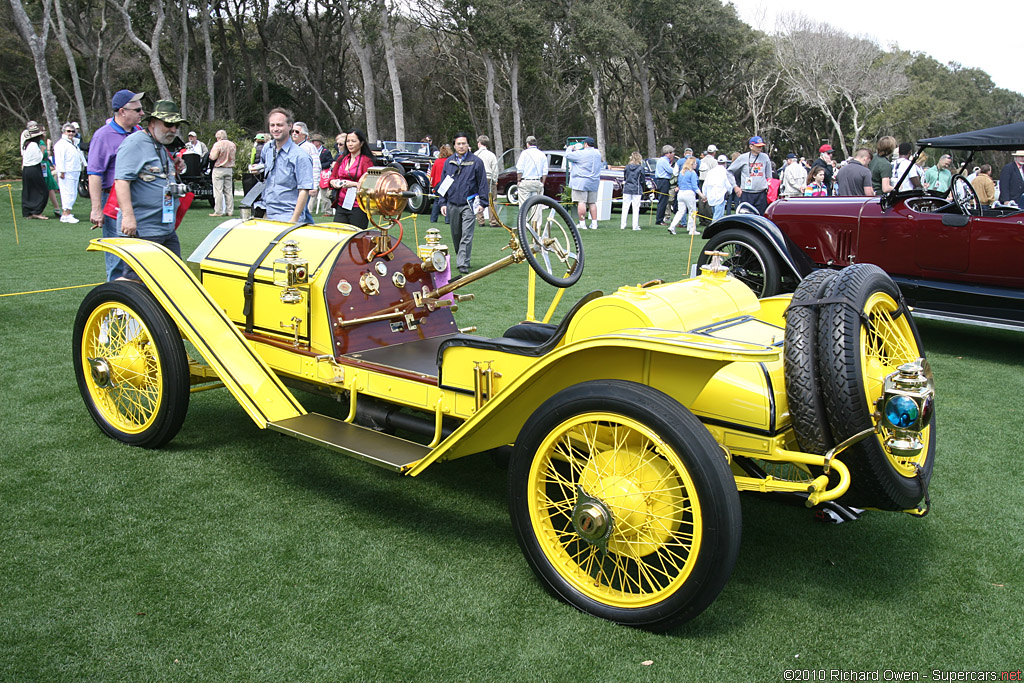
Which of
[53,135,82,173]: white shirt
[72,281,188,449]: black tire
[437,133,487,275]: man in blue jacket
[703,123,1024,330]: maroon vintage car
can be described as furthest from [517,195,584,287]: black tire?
[53,135,82,173]: white shirt

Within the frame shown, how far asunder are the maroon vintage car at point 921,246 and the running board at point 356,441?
450cm

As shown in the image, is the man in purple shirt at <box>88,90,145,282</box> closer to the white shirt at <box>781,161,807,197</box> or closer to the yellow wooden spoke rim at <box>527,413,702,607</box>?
the yellow wooden spoke rim at <box>527,413,702,607</box>

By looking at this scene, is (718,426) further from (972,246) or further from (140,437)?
(972,246)

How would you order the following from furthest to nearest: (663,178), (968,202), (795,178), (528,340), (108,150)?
(663,178), (795,178), (968,202), (108,150), (528,340)

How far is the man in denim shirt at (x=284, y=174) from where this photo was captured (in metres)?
6.53

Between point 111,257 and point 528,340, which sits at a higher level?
point 111,257

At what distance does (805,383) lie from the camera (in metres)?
2.66

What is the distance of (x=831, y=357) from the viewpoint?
8.63 feet

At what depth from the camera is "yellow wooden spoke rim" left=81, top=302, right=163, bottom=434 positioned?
14.0ft

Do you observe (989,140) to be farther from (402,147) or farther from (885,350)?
(402,147)

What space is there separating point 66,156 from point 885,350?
15.7 m

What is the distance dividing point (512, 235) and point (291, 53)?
4847cm

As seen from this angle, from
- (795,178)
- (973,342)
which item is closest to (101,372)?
(973,342)

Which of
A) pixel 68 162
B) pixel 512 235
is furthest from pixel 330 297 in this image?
pixel 68 162
